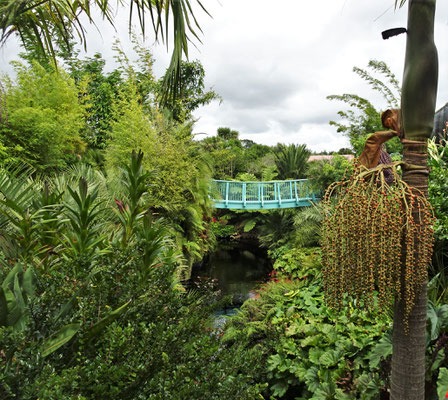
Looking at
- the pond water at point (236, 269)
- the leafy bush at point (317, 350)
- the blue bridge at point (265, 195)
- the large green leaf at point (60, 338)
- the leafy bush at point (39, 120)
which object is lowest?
the pond water at point (236, 269)

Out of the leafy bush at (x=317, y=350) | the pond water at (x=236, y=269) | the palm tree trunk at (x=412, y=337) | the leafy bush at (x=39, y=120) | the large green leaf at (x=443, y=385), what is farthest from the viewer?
the pond water at (x=236, y=269)

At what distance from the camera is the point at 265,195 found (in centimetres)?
1174

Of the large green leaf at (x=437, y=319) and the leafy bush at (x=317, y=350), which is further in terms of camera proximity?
the leafy bush at (x=317, y=350)

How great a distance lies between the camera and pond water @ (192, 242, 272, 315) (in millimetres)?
9312

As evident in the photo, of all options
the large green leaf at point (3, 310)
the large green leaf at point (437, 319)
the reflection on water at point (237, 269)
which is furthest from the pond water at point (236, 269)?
the large green leaf at point (3, 310)

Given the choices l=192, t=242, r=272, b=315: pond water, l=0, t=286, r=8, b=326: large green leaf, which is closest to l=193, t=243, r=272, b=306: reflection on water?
l=192, t=242, r=272, b=315: pond water

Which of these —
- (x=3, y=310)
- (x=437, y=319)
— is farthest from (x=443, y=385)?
(x=3, y=310)

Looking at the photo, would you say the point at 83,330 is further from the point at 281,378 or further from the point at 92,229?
the point at 281,378

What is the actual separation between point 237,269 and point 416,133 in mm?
10844

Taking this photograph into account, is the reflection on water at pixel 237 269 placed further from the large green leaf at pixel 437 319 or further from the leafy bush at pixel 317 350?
the large green leaf at pixel 437 319

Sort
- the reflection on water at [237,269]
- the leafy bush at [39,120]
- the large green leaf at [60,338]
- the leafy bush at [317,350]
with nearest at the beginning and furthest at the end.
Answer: the large green leaf at [60,338]
the leafy bush at [317,350]
the leafy bush at [39,120]
the reflection on water at [237,269]

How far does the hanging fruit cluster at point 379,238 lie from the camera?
4.04 feet

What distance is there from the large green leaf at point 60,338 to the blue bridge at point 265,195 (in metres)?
9.54

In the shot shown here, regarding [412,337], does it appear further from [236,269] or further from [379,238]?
[236,269]
